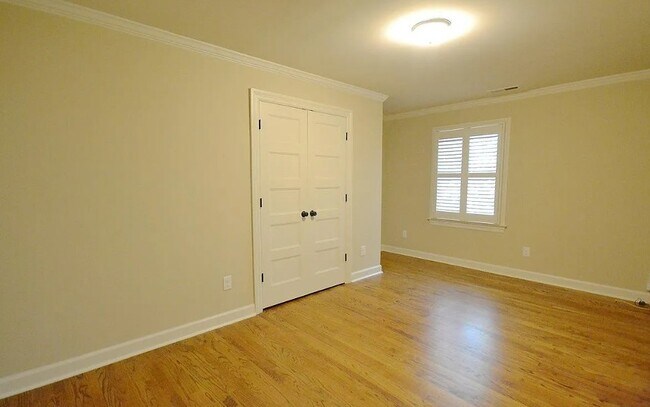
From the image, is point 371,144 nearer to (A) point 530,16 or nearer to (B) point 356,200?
(B) point 356,200

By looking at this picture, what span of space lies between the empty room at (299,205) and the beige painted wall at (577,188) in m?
0.02

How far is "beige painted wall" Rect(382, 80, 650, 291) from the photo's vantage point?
3.33 m

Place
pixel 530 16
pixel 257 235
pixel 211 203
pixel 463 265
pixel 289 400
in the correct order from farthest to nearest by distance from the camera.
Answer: pixel 463 265 < pixel 257 235 < pixel 211 203 < pixel 530 16 < pixel 289 400

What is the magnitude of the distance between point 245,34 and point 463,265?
4217 millimetres

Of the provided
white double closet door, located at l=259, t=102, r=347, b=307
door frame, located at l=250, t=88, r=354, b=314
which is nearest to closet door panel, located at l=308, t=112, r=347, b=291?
white double closet door, located at l=259, t=102, r=347, b=307

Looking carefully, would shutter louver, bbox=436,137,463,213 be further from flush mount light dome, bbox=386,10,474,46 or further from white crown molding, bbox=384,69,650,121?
flush mount light dome, bbox=386,10,474,46

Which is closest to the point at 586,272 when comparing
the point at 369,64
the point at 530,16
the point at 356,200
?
the point at 356,200

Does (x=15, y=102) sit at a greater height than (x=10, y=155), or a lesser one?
greater

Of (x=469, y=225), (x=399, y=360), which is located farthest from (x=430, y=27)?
(x=469, y=225)

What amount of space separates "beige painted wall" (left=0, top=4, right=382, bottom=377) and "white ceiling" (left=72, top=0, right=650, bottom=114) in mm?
356

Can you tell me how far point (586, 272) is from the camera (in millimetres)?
3654

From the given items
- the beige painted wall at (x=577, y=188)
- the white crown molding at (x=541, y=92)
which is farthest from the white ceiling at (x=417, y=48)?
the beige painted wall at (x=577, y=188)

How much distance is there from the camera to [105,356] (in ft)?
7.24

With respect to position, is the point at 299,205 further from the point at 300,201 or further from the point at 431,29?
the point at 431,29
